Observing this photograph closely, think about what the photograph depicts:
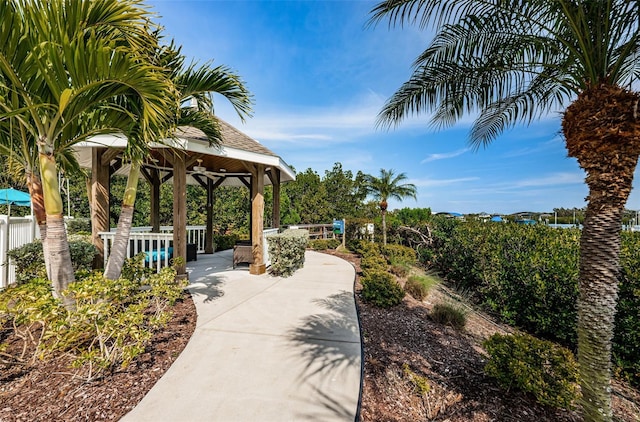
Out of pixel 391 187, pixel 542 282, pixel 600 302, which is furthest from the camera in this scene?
pixel 391 187

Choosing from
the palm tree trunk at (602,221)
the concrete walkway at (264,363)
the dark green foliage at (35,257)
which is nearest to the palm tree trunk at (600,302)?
the palm tree trunk at (602,221)

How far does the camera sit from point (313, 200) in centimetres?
2250

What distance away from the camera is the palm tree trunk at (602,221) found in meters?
2.23

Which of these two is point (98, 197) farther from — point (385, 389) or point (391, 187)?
point (391, 187)

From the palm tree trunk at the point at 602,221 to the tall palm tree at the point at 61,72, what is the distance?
415 centimetres

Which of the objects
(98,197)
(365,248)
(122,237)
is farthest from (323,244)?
(122,237)

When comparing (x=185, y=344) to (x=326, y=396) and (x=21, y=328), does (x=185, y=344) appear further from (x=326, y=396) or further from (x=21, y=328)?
(x=21, y=328)

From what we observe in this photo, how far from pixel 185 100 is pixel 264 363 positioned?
4.14m

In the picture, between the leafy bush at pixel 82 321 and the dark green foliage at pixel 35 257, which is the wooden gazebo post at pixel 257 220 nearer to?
the dark green foliage at pixel 35 257

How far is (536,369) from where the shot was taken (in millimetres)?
2533

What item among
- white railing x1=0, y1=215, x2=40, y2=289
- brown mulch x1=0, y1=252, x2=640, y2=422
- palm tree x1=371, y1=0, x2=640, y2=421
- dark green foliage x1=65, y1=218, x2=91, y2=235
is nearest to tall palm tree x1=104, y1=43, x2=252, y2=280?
brown mulch x1=0, y1=252, x2=640, y2=422

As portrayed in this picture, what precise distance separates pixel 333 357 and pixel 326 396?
27.3 inches

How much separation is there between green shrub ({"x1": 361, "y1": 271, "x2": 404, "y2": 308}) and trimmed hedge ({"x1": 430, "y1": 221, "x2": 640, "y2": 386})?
8.35ft

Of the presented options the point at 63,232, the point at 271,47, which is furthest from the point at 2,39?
the point at 271,47
